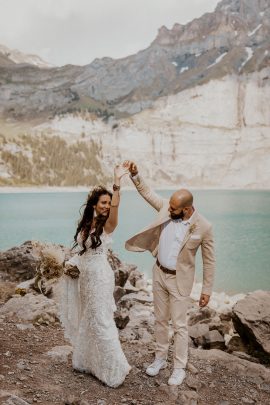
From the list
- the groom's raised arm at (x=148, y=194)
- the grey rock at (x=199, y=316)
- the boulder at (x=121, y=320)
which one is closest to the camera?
the groom's raised arm at (x=148, y=194)

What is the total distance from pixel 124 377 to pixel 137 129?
177m

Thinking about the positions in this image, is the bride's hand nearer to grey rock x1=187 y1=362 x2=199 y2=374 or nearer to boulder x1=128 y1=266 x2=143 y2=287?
grey rock x1=187 y1=362 x2=199 y2=374

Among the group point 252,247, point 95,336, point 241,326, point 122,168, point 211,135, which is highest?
point 211,135

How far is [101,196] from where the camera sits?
18.4ft

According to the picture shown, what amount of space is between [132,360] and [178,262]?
6.54 feet

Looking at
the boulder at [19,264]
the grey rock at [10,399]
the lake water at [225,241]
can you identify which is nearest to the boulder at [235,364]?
the grey rock at [10,399]

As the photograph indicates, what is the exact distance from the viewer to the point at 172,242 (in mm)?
5910

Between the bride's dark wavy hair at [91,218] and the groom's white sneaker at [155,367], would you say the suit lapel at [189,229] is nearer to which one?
the bride's dark wavy hair at [91,218]

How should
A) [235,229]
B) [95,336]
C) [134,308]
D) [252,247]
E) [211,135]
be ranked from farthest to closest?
[211,135]
[235,229]
[252,247]
[134,308]
[95,336]

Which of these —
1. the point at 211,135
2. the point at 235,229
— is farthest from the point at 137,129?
the point at 235,229

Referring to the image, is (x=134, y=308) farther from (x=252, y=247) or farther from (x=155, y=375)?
(x=252, y=247)

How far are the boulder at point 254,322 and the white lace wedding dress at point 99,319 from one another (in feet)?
12.1

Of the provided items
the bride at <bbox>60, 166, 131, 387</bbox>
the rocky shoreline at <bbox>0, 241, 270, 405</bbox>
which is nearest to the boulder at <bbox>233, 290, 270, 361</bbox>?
the rocky shoreline at <bbox>0, 241, 270, 405</bbox>

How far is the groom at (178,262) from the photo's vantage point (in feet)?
19.1
